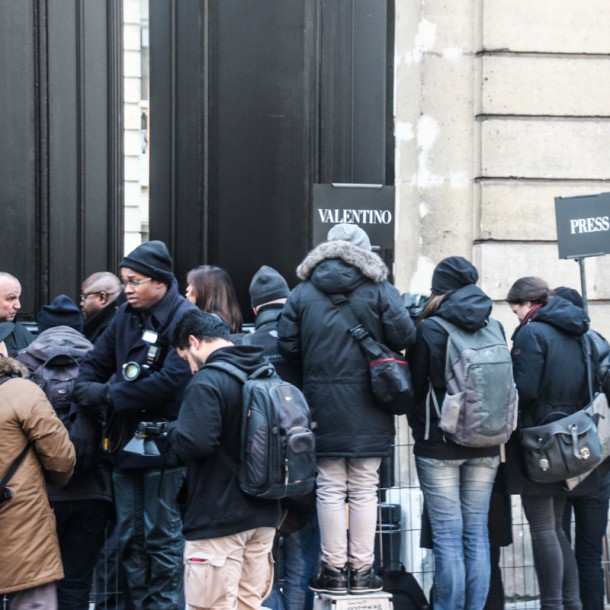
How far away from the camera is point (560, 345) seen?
6652mm

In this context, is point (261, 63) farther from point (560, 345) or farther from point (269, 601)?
point (269, 601)

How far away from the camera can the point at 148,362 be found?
242 inches

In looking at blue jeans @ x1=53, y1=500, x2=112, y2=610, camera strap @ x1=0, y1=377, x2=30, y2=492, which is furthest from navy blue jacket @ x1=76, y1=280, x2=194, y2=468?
camera strap @ x1=0, y1=377, x2=30, y2=492

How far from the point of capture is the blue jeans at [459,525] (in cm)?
641

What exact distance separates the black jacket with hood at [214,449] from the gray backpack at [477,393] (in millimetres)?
1422

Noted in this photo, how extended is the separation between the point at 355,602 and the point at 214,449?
1471 mm

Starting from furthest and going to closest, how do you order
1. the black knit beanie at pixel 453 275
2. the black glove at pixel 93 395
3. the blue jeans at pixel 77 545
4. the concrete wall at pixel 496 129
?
the concrete wall at pixel 496 129, the black knit beanie at pixel 453 275, the blue jeans at pixel 77 545, the black glove at pixel 93 395

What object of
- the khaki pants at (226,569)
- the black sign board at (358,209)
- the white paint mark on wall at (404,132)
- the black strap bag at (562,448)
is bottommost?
the khaki pants at (226,569)

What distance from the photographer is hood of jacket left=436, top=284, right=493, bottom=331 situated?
20.9ft

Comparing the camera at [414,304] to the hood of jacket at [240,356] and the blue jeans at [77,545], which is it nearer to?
the hood of jacket at [240,356]

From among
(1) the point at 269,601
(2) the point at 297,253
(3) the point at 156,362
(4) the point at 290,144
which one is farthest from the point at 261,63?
(1) the point at 269,601

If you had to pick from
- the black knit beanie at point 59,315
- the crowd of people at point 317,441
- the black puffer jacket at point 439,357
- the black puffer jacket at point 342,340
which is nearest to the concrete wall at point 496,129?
the crowd of people at point 317,441

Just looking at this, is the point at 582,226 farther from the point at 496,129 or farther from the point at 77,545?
the point at 77,545

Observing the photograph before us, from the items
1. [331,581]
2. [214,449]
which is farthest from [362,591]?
[214,449]
